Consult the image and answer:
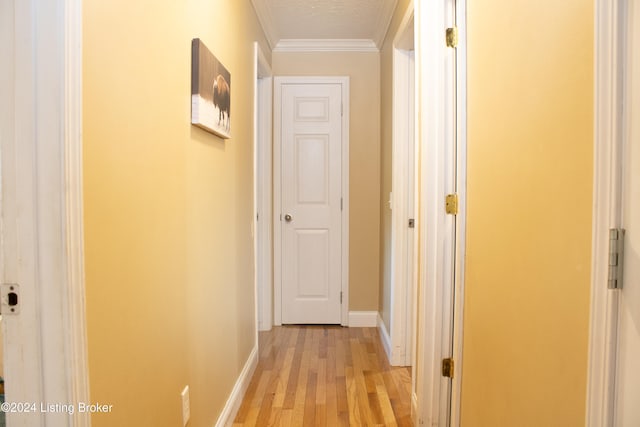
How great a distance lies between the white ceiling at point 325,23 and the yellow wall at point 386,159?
0.14 metres

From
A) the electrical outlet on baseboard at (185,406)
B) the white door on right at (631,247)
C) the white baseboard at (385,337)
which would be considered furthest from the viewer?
the white baseboard at (385,337)

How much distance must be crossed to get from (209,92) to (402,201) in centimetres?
161

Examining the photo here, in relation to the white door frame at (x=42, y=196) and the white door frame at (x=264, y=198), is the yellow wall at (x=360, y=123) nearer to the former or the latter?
the white door frame at (x=264, y=198)

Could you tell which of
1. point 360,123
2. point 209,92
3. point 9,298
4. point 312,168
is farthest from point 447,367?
point 360,123

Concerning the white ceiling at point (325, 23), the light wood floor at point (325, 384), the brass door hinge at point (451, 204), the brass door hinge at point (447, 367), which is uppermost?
the white ceiling at point (325, 23)

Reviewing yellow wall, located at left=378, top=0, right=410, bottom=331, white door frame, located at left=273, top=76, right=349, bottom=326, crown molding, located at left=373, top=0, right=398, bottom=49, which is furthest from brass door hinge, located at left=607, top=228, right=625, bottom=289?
white door frame, located at left=273, top=76, right=349, bottom=326

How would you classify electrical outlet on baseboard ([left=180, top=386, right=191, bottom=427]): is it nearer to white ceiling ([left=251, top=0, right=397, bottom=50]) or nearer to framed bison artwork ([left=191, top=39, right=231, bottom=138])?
framed bison artwork ([left=191, top=39, right=231, bottom=138])

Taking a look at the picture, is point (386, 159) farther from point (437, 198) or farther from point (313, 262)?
point (437, 198)

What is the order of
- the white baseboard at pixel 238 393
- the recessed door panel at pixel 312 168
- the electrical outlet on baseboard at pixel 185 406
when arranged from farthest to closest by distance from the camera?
the recessed door panel at pixel 312 168
the white baseboard at pixel 238 393
the electrical outlet on baseboard at pixel 185 406

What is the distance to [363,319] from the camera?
400 cm

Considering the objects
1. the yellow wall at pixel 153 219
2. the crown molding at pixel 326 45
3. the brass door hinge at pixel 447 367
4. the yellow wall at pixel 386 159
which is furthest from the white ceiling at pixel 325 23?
the brass door hinge at pixel 447 367

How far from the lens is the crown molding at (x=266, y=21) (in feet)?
10.0

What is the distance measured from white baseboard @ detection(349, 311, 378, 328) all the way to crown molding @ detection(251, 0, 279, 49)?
2496 millimetres

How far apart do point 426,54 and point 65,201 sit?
164 cm
